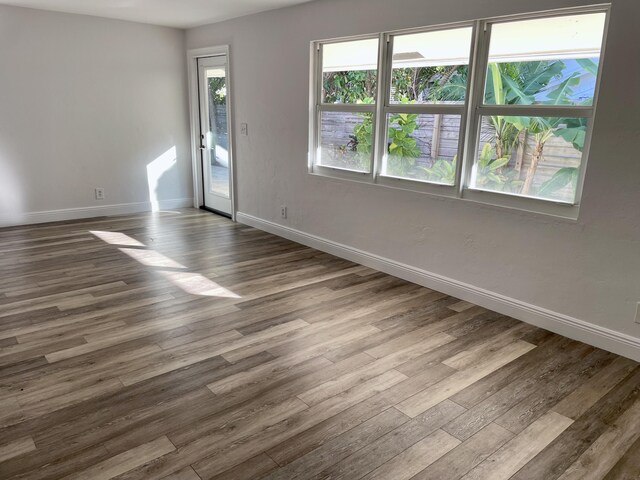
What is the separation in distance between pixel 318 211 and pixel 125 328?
2.36 m

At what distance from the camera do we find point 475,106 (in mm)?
3469

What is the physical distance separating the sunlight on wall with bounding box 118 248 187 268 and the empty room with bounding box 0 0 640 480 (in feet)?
0.15

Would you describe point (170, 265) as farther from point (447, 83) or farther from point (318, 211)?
point (447, 83)

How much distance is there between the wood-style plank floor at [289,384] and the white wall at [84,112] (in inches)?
79.3

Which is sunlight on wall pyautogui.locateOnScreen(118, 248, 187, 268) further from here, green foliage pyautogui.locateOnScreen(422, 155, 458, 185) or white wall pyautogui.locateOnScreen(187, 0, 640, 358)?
green foliage pyautogui.locateOnScreen(422, 155, 458, 185)

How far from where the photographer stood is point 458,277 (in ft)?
12.3

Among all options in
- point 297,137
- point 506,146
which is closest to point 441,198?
point 506,146

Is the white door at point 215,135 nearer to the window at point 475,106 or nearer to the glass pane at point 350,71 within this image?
the glass pane at point 350,71

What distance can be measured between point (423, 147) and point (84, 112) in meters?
4.23

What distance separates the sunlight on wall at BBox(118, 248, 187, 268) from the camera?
14.4ft

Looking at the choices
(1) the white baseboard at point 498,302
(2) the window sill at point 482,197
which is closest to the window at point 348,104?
(2) the window sill at point 482,197

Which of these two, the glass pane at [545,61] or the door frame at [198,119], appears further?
the door frame at [198,119]

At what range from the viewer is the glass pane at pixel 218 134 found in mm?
6148

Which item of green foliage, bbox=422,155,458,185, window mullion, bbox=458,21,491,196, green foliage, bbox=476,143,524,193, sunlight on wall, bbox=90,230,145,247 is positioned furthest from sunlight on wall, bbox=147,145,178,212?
green foliage, bbox=476,143,524,193
